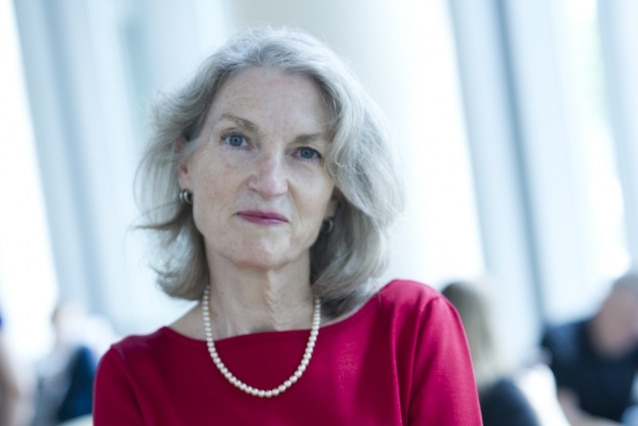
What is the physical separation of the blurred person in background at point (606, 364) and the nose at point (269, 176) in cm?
293

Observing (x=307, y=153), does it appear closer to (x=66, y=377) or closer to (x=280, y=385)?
(x=280, y=385)

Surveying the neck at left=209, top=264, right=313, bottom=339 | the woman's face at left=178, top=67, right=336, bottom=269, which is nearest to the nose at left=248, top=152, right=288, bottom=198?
the woman's face at left=178, top=67, right=336, bottom=269

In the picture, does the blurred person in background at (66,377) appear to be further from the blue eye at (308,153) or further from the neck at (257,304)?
the blue eye at (308,153)

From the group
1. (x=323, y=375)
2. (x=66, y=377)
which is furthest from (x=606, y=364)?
(x=323, y=375)

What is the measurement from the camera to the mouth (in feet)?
5.36

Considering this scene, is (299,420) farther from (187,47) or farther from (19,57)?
(19,57)

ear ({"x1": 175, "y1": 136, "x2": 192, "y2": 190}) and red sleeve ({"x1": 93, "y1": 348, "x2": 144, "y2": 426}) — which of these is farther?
ear ({"x1": 175, "y1": 136, "x2": 192, "y2": 190})

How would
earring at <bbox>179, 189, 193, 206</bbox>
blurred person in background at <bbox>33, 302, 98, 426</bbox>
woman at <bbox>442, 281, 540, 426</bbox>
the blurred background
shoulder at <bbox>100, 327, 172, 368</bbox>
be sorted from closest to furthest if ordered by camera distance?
shoulder at <bbox>100, 327, 172, 368</bbox> < earring at <bbox>179, 189, 193, 206</bbox> < woman at <bbox>442, 281, 540, 426</bbox> < the blurred background < blurred person in background at <bbox>33, 302, 98, 426</bbox>

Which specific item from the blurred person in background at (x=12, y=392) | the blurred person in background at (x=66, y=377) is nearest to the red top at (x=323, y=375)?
the blurred person in background at (x=12, y=392)

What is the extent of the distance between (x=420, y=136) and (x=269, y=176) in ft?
8.41

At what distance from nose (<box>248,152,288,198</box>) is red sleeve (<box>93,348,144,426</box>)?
0.42 metres

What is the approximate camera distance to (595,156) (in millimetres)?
4961

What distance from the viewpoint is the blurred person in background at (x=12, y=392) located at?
4164 millimetres

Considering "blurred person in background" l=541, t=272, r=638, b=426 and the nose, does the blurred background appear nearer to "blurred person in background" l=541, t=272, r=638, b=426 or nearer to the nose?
the nose
